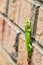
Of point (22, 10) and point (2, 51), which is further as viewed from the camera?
point (2, 51)

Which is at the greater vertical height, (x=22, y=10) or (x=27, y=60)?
(x=22, y=10)

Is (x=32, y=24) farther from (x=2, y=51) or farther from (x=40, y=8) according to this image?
(x=2, y=51)

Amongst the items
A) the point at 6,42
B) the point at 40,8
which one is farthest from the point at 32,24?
the point at 6,42

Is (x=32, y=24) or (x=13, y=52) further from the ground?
(x=32, y=24)

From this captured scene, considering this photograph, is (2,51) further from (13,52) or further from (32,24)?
(32,24)

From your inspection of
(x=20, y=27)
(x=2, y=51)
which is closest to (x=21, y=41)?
(x=20, y=27)

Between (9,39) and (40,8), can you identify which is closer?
(40,8)
